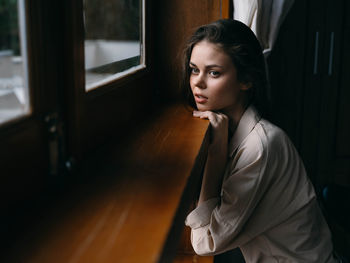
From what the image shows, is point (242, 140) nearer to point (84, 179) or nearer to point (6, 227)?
point (84, 179)

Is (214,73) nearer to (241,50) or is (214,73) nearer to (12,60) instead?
(241,50)

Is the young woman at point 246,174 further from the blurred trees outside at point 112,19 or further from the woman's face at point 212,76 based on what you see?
the blurred trees outside at point 112,19

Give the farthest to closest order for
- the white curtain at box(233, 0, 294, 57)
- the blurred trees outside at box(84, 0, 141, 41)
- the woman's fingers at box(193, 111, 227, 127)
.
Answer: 1. the white curtain at box(233, 0, 294, 57)
2. the woman's fingers at box(193, 111, 227, 127)
3. the blurred trees outside at box(84, 0, 141, 41)

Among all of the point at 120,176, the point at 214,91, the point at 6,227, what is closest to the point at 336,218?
the point at 214,91

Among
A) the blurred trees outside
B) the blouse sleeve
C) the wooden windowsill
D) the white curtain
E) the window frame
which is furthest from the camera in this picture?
the white curtain

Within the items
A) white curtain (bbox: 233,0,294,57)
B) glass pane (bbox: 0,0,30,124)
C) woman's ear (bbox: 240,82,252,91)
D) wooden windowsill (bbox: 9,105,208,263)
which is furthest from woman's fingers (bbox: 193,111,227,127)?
glass pane (bbox: 0,0,30,124)

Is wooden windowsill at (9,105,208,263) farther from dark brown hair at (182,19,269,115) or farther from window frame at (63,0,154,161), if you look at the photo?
dark brown hair at (182,19,269,115)

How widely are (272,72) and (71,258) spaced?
1892 millimetres

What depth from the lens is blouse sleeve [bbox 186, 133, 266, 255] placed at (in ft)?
3.74

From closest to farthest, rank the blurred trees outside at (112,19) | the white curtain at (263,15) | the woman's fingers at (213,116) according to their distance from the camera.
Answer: the blurred trees outside at (112,19)
the woman's fingers at (213,116)
the white curtain at (263,15)

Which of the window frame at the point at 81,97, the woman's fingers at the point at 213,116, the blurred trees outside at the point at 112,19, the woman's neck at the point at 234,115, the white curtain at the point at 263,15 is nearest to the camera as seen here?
the window frame at the point at 81,97

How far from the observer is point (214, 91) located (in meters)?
1.24

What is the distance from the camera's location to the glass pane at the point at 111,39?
0.87 m

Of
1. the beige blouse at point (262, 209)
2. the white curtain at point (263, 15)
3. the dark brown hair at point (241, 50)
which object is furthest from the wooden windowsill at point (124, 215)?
the white curtain at point (263, 15)
